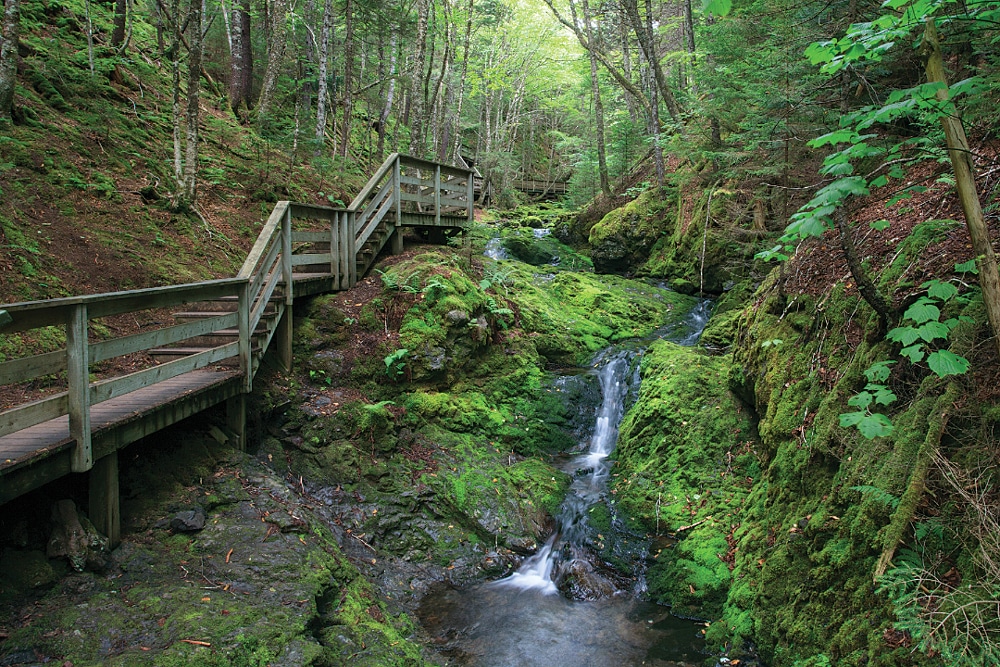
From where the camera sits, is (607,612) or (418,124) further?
(418,124)

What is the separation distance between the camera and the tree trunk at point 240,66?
14492 millimetres

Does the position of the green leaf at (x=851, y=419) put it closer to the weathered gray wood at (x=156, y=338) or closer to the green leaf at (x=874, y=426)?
the green leaf at (x=874, y=426)

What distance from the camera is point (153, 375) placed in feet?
16.0

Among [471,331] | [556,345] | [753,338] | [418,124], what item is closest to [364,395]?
[471,331]

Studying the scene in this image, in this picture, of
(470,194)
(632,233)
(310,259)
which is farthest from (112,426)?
(632,233)

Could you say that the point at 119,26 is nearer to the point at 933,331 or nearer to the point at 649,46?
the point at 649,46

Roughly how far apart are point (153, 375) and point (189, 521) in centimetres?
136

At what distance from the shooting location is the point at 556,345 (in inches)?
408

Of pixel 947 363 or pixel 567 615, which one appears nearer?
pixel 947 363

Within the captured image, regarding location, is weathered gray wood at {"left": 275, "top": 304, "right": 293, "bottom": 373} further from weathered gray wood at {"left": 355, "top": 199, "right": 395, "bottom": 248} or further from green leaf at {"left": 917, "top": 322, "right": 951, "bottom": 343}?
green leaf at {"left": 917, "top": 322, "right": 951, "bottom": 343}

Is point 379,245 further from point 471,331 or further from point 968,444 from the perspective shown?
point 968,444

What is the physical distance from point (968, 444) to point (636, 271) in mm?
11742

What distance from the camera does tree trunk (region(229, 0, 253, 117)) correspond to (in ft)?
47.5

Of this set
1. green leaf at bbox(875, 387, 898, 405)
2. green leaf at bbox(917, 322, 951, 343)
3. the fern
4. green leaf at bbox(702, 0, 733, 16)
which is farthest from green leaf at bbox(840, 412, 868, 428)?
green leaf at bbox(702, 0, 733, 16)
